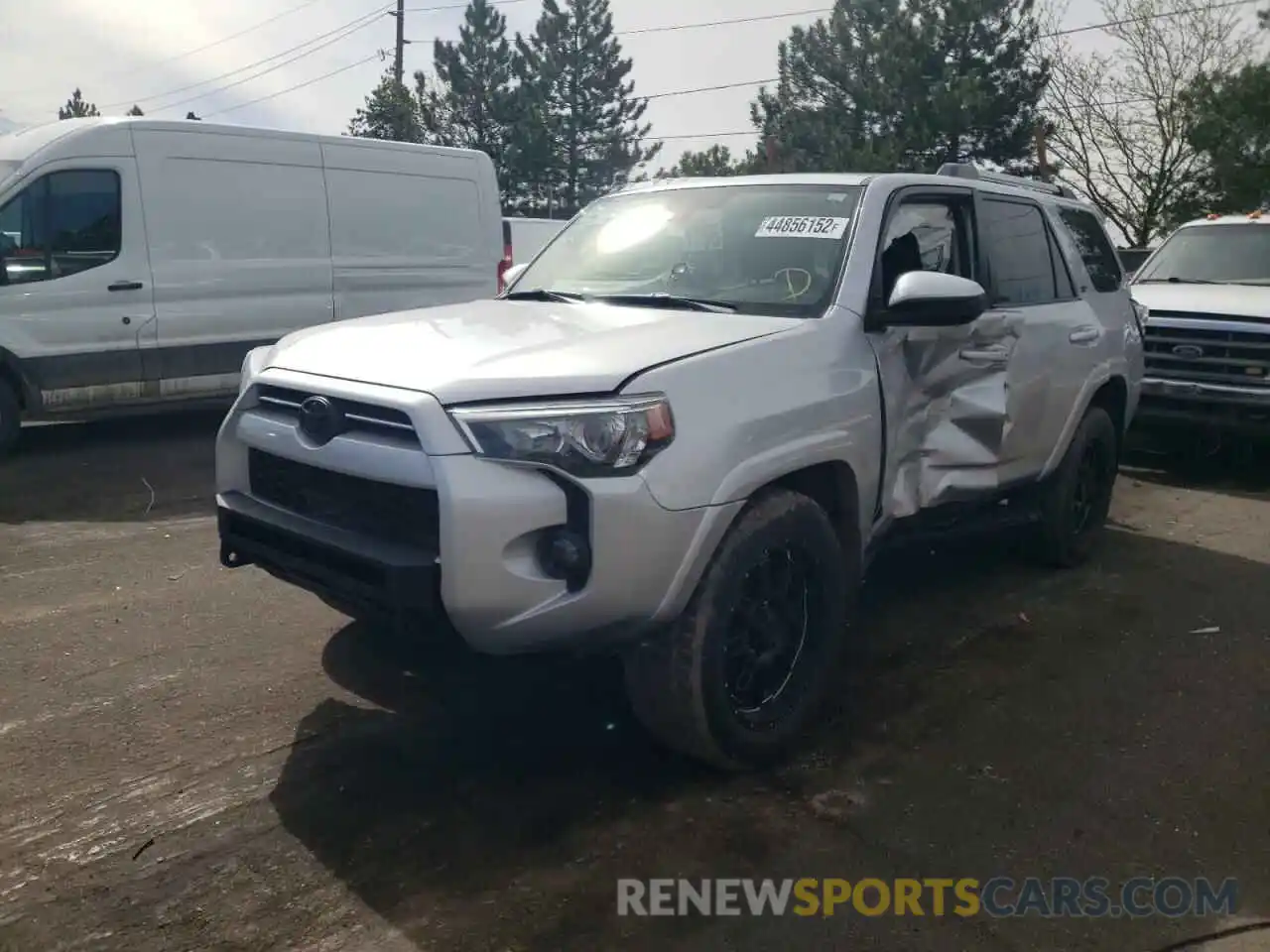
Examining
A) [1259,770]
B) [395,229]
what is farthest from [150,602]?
[395,229]

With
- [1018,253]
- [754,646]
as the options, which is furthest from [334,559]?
[1018,253]

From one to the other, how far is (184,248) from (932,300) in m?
6.81

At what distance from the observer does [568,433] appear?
2.88m

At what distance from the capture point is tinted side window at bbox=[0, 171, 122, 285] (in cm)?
780

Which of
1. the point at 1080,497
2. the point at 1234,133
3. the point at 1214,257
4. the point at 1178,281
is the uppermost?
the point at 1234,133

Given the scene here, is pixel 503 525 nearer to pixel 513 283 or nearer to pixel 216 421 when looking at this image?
pixel 513 283

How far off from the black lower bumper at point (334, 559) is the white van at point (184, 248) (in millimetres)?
5441

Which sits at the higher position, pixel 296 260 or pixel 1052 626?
pixel 296 260

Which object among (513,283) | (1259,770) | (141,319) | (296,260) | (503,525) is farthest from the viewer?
(296,260)

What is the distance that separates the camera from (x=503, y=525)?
2.82 meters

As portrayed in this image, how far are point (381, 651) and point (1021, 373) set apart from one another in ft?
9.61

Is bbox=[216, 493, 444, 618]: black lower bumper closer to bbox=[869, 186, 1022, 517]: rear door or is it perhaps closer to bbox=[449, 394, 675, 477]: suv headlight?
bbox=[449, 394, 675, 477]: suv headlight

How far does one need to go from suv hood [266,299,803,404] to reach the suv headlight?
2.0 inches

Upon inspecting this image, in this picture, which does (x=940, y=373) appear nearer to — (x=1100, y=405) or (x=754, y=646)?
(x=754, y=646)
